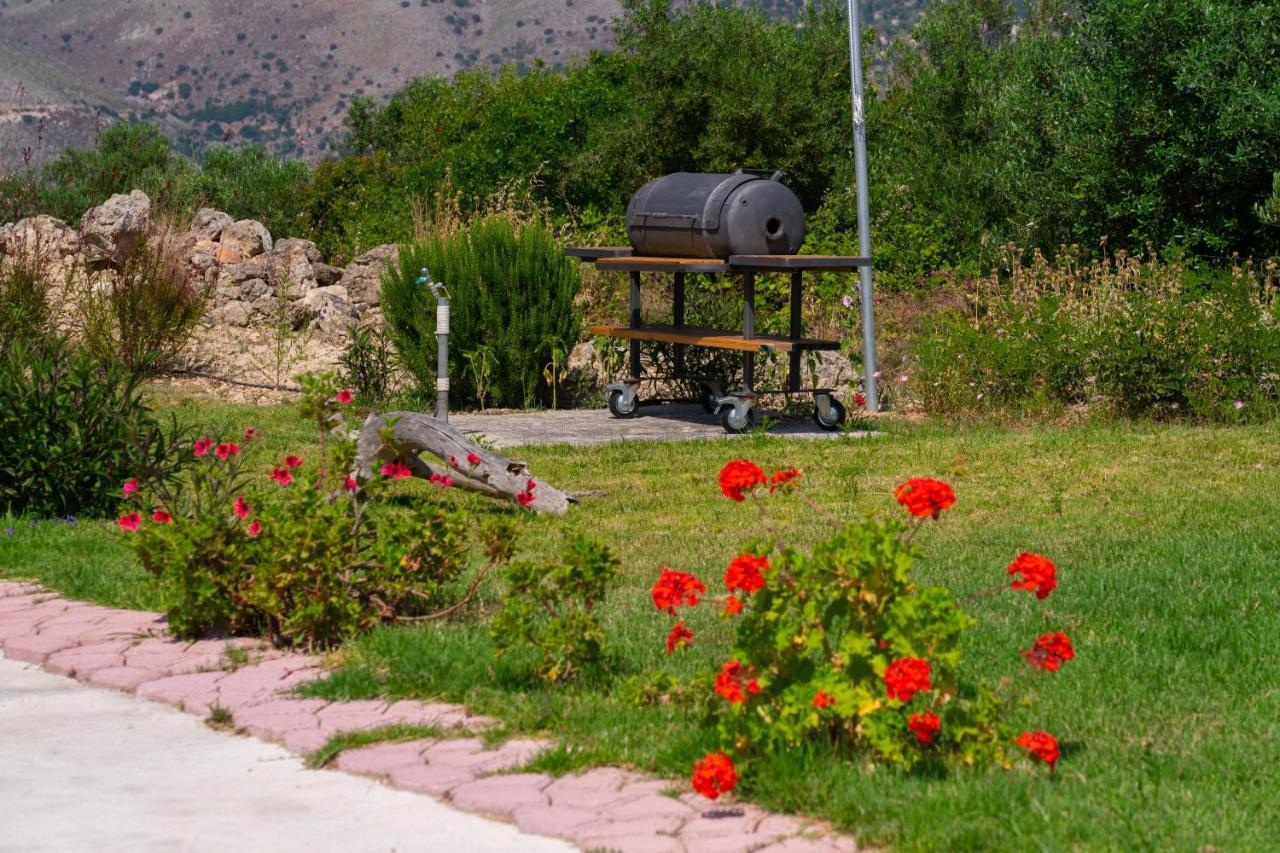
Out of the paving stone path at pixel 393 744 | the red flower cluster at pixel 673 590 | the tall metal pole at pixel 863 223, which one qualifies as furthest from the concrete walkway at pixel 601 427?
the red flower cluster at pixel 673 590

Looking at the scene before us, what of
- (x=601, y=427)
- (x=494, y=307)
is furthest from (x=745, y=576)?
(x=494, y=307)

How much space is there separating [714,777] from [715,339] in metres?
8.24

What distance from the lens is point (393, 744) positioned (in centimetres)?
467

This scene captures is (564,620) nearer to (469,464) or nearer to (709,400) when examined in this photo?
(469,464)

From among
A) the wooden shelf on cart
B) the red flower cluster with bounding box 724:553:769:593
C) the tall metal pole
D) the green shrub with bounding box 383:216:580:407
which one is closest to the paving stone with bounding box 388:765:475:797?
the red flower cluster with bounding box 724:553:769:593

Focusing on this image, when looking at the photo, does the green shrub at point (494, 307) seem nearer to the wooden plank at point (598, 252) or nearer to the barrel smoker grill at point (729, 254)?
the wooden plank at point (598, 252)

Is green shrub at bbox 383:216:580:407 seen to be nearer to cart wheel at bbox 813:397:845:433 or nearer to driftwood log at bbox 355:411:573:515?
cart wheel at bbox 813:397:845:433

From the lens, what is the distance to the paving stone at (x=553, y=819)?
3984 mm

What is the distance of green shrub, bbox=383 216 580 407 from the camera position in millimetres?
13398

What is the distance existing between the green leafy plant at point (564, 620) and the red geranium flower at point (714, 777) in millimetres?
1185

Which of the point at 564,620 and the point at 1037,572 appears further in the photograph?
the point at 564,620

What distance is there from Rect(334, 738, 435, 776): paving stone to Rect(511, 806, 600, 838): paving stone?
53cm

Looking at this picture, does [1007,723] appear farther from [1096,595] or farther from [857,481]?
[857,481]

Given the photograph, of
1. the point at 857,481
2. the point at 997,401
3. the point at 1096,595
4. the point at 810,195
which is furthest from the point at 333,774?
the point at 810,195
